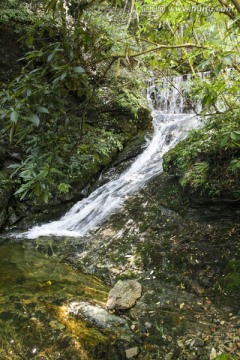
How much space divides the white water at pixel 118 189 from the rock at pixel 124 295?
228 cm

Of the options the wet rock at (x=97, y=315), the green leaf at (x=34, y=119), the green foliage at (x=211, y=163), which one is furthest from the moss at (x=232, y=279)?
the green leaf at (x=34, y=119)

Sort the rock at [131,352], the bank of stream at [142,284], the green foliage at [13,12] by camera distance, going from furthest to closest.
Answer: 1. the green foliage at [13,12]
2. the bank of stream at [142,284]
3. the rock at [131,352]

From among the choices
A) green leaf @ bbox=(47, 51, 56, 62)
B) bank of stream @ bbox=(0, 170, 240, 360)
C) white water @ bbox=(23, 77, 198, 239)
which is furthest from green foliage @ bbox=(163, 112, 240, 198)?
green leaf @ bbox=(47, 51, 56, 62)

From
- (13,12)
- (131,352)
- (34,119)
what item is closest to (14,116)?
(34,119)

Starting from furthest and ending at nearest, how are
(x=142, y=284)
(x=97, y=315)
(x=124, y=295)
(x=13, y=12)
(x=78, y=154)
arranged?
(x=13, y=12) < (x=78, y=154) < (x=142, y=284) < (x=124, y=295) < (x=97, y=315)

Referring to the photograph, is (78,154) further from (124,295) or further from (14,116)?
(14,116)

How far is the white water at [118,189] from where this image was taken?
631cm

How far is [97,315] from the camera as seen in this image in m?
3.40

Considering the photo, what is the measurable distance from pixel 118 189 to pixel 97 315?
3878 millimetres

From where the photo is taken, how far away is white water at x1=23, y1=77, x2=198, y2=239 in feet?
20.7

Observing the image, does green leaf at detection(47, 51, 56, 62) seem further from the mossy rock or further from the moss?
the mossy rock

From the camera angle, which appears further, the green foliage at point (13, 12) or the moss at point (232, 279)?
the green foliage at point (13, 12)

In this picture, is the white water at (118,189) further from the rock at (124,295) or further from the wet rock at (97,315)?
the wet rock at (97,315)

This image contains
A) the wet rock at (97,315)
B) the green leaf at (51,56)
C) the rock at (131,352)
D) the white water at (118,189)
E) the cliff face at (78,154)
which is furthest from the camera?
the cliff face at (78,154)
